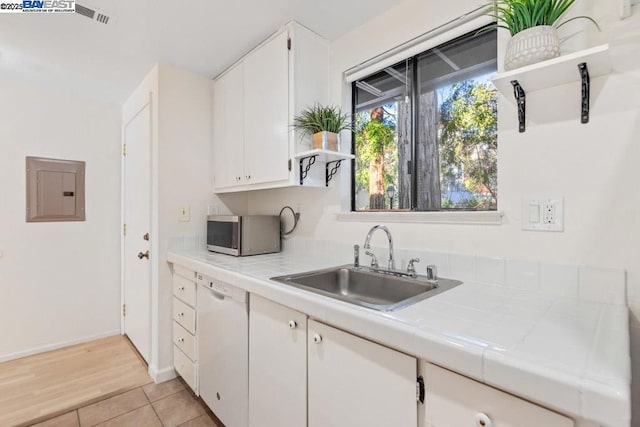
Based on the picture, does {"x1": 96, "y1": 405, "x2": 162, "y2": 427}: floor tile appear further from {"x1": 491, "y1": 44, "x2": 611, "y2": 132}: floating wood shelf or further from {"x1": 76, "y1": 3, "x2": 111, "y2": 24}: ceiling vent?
{"x1": 491, "y1": 44, "x2": 611, "y2": 132}: floating wood shelf

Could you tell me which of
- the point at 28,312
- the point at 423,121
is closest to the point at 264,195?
the point at 423,121

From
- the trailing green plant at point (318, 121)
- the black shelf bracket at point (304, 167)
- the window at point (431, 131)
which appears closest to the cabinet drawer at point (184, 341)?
the black shelf bracket at point (304, 167)

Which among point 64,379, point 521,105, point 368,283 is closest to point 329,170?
point 368,283

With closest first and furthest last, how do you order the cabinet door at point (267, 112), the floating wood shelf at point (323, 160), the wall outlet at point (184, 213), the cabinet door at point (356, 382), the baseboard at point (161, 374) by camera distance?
the cabinet door at point (356, 382) < the floating wood shelf at point (323, 160) < the cabinet door at point (267, 112) < the baseboard at point (161, 374) < the wall outlet at point (184, 213)

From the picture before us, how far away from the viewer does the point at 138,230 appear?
250cm

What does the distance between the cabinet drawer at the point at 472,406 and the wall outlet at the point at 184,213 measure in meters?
2.01

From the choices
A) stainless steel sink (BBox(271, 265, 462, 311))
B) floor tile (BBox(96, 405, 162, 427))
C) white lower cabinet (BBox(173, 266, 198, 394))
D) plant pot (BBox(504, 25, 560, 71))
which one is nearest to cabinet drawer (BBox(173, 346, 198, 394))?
white lower cabinet (BBox(173, 266, 198, 394))

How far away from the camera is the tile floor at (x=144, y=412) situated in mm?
1720

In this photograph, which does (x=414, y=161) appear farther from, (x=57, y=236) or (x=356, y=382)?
(x=57, y=236)

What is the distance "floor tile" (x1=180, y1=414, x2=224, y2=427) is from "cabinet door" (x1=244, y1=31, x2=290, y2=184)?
4.76ft

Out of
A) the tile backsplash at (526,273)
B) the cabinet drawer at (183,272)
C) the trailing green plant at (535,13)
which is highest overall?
the trailing green plant at (535,13)

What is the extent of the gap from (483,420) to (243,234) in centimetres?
163

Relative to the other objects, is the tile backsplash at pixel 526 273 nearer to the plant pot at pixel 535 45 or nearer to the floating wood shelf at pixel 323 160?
the floating wood shelf at pixel 323 160

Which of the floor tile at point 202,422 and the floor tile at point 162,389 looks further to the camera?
the floor tile at point 162,389
